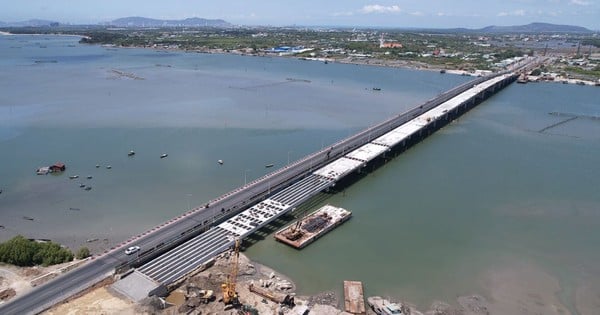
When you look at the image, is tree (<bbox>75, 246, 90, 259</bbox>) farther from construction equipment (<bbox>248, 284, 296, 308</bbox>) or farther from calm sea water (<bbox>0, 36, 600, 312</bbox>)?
construction equipment (<bbox>248, 284, 296, 308</bbox>)

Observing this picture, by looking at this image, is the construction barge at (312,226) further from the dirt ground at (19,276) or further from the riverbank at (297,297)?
the dirt ground at (19,276)

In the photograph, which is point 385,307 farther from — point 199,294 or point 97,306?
point 97,306

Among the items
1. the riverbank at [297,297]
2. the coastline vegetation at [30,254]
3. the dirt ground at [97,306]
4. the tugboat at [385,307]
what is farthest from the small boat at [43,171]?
the tugboat at [385,307]

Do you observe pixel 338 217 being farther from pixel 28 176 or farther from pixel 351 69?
pixel 351 69

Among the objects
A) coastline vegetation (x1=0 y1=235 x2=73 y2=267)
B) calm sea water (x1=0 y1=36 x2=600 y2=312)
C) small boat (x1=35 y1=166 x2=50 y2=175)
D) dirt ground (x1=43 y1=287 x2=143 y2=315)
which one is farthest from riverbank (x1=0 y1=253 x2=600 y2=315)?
small boat (x1=35 y1=166 x2=50 y2=175)

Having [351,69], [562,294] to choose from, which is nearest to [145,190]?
[562,294]
